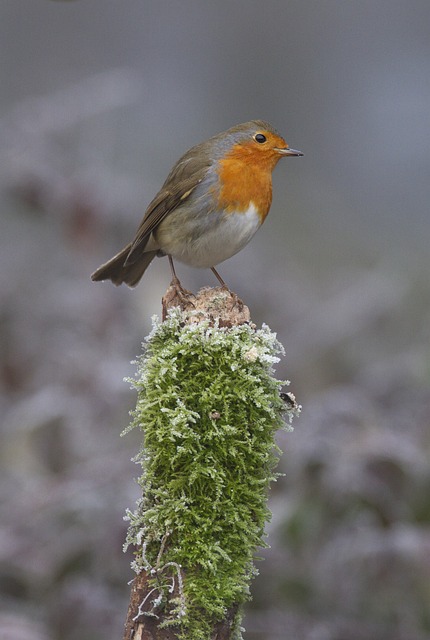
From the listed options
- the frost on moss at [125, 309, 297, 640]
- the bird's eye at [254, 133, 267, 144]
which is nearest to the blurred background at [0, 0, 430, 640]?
the bird's eye at [254, 133, 267, 144]

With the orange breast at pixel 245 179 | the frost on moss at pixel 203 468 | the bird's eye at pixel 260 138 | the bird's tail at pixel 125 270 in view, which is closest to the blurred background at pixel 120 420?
the bird's tail at pixel 125 270

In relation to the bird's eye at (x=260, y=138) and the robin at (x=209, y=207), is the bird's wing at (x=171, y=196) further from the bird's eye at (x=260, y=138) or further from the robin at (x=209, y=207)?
the bird's eye at (x=260, y=138)

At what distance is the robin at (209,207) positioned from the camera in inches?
129

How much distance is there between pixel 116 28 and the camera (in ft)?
40.2

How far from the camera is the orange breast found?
332 centimetres

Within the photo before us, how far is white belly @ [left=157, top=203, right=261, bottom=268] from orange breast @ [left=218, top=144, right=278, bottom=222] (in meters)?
0.05

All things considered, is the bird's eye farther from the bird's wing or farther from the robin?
the bird's wing

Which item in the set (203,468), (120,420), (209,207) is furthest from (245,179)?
(203,468)

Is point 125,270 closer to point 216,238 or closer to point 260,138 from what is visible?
point 216,238

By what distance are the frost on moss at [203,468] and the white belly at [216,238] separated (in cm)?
125

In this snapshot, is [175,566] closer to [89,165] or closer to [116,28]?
[89,165]

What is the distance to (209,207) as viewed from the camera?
3.31m

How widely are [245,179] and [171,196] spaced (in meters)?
0.27

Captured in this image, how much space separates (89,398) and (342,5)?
→ 1134 centimetres
